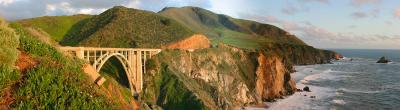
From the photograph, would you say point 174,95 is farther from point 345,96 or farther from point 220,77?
point 345,96

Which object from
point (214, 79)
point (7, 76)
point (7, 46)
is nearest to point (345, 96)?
point (214, 79)

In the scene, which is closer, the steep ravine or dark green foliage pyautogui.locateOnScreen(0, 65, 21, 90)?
dark green foliage pyautogui.locateOnScreen(0, 65, 21, 90)

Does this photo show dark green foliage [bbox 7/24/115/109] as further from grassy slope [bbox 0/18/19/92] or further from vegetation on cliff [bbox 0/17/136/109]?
grassy slope [bbox 0/18/19/92]

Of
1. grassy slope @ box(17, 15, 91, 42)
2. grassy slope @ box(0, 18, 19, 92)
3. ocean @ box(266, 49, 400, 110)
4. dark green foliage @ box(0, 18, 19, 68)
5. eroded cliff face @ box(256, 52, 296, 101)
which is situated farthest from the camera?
grassy slope @ box(17, 15, 91, 42)

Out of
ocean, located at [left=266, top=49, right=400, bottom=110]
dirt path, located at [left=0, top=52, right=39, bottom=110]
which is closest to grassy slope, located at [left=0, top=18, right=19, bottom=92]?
dirt path, located at [left=0, top=52, right=39, bottom=110]

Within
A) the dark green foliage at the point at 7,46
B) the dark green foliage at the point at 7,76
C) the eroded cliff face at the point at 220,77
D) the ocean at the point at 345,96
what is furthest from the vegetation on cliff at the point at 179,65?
the dark green foliage at the point at 7,76

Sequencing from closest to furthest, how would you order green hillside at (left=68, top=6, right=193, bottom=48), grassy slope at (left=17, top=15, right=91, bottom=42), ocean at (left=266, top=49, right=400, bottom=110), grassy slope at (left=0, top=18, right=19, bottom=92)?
grassy slope at (left=0, top=18, right=19, bottom=92)
ocean at (left=266, top=49, right=400, bottom=110)
green hillside at (left=68, top=6, right=193, bottom=48)
grassy slope at (left=17, top=15, right=91, bottom=42)

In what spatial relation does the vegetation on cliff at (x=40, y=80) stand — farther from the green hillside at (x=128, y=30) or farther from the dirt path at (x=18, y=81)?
the green hillside at (x=128, y=30)
